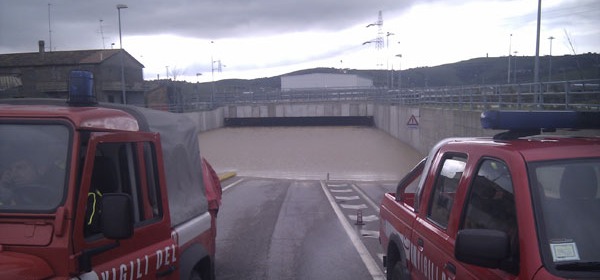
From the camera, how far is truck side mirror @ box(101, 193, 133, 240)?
3201mm

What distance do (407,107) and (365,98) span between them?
97.3 ft

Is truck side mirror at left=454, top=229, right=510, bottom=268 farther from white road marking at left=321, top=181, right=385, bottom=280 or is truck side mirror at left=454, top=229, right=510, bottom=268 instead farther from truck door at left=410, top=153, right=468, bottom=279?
white road marking at left=321, top=181, right=385, bottom=280

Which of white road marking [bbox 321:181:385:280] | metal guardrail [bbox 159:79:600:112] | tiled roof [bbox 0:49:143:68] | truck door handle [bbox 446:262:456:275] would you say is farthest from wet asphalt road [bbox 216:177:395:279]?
tiled roof [bbox 0:49:143:68]

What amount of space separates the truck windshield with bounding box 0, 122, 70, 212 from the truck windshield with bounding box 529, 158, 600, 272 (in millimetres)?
2674

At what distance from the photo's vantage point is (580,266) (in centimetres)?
282

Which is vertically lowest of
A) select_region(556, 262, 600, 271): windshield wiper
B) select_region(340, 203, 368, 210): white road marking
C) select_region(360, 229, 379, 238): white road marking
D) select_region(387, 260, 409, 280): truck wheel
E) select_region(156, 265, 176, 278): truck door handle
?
select_region(340, 203, 368, 210): white road marking

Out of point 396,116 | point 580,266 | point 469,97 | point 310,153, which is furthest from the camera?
point 396,116

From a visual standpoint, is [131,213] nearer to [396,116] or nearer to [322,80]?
[396,116]

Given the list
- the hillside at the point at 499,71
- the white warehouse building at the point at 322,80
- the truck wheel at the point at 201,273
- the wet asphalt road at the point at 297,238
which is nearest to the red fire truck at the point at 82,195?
the truck wheel at the point at 201,273

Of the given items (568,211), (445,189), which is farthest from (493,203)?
(445,189)

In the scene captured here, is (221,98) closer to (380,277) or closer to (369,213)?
(369,213)

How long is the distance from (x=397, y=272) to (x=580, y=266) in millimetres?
2780

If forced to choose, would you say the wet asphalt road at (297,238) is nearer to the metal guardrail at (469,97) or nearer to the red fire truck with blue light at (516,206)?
the red fire truck with blue light at (516,206)

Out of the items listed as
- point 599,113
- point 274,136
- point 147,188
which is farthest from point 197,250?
point 274,136
